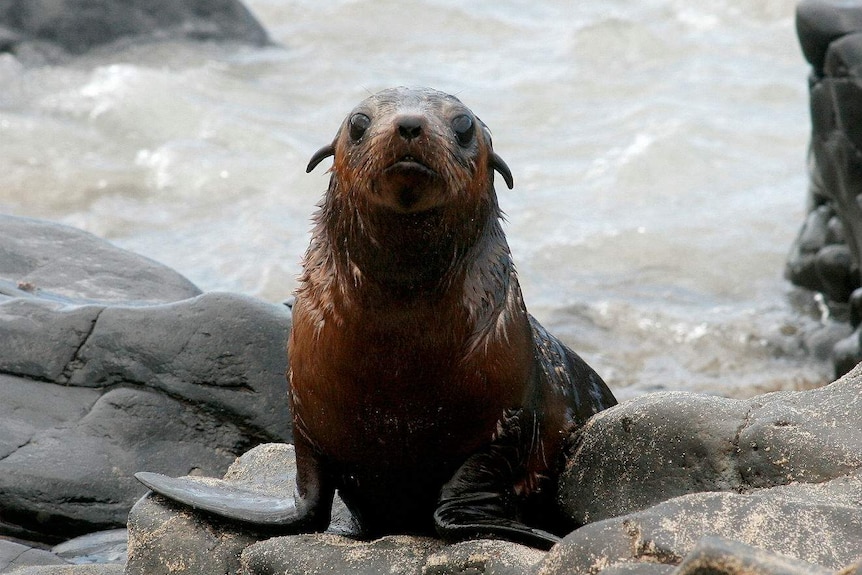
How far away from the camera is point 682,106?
1869cm

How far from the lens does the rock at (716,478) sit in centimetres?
370

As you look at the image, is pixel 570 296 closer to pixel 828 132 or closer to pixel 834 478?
pixel 828 132

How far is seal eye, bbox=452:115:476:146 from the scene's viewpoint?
452 centimetres

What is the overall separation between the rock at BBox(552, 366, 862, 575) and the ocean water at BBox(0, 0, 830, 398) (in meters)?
5.17

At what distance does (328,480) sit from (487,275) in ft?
3.15

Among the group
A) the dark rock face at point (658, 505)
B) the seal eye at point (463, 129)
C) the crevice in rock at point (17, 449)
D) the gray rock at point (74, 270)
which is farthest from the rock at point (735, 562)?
the gray rock at point (74, 270)

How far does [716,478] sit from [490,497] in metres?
0.81

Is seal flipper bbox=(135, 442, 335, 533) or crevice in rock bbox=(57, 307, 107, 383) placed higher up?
seal flipper bbox=(135, 442, 335, 533)

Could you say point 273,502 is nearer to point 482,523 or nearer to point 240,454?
point 482,523

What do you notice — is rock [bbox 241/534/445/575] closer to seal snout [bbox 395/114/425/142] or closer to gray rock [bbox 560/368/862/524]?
gray rock [bbox 560/368/862/524]

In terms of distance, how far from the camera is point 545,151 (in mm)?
17141

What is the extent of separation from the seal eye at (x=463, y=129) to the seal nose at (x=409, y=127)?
31 cm

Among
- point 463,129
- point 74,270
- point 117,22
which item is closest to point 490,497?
point 463,129

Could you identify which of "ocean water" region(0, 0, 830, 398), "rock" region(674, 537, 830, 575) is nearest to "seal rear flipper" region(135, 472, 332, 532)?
"rock" region(674, 537, 830, 575)
